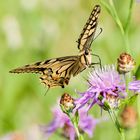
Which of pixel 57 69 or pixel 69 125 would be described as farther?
pixel 69 125

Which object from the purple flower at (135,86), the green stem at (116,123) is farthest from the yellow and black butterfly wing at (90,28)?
the green stem at (116,123)

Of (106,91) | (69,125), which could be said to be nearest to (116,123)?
(106,91)

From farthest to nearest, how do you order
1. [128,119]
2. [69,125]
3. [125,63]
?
1. [69,125]
2. [125,63]
3. [128,119]

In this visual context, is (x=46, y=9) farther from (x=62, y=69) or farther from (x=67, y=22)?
(x=62, y=69)

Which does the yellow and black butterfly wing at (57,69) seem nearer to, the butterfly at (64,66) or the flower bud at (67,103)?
the butterfly at (64,66)

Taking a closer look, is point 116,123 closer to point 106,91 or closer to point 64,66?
point 106,91

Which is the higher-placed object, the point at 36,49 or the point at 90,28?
the point at 36,49

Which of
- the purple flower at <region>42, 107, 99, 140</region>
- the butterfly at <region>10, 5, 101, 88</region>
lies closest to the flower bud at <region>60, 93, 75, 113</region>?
the butterfly at <region>10, 5, 101, 88</region>
